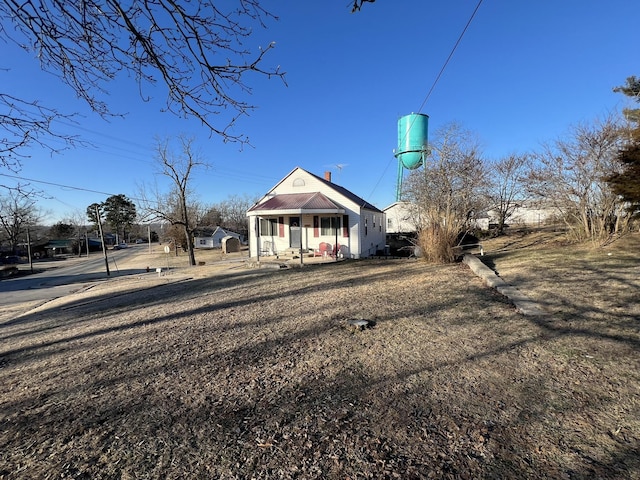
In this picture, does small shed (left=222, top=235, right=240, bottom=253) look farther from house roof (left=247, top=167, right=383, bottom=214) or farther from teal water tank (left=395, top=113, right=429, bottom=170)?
teal water tank (left=395, top=113, right=429, bottom=170)

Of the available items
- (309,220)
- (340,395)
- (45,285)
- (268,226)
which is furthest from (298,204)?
(45,285)

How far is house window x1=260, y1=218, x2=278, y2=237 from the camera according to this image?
18.8m

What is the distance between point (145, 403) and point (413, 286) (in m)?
5.80

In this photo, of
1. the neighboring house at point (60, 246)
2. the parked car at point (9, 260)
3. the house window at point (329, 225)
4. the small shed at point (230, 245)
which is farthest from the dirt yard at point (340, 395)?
the neighboring house at point (60, 246)

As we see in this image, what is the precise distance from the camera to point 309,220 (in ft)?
59.6

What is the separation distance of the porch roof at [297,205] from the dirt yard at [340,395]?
10.9 metres

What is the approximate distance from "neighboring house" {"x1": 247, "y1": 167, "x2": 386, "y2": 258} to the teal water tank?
9552 millimetres

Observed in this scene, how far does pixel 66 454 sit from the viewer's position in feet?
6.77

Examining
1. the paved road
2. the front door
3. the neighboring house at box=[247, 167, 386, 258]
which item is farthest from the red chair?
the paved road

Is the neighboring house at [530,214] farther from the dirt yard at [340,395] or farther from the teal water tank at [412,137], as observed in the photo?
the dirt yard at [340,395]

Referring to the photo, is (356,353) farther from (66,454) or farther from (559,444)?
(66,454)

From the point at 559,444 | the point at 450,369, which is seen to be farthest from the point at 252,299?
the point at 559,444

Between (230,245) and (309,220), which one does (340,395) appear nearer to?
(309,220)

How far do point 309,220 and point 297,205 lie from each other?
1889 mm
